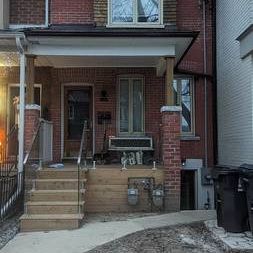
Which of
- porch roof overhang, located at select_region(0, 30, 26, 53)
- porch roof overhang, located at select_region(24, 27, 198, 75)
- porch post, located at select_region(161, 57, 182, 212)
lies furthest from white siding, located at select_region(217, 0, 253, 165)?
porch roof overhang, located at select_region(0, 30, 26, 53)

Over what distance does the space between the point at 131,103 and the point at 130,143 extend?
1.34 m

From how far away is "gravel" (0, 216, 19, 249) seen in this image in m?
9.40

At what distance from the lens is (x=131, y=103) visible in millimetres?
15969

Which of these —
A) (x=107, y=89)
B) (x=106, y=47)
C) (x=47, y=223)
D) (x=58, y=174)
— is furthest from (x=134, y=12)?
(x=47, y=223)

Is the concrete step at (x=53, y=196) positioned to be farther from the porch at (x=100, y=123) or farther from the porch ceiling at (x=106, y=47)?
the porch ceiling at (x=106, y=47)

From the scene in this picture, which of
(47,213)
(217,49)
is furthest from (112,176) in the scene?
(217,49)

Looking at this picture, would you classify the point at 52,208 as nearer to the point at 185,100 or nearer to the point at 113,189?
the point at 113,189

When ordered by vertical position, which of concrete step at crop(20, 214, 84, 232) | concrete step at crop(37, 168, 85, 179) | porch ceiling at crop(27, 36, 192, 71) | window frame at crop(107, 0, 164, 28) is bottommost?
concrete step at crop(20, 214, 84, 232)

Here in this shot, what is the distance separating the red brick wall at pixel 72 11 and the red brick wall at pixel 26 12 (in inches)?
14.8

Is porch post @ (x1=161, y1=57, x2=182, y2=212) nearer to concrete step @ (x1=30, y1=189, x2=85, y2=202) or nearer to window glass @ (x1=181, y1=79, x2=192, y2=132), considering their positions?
concrete step @ (x1=30, y1=189, x2=85, y2=202)

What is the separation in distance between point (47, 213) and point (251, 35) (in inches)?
227

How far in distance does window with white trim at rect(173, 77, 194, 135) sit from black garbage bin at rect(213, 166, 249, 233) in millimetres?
6821

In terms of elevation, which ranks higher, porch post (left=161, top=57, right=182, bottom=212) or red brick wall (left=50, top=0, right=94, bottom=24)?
red brick wall (left=50, top=0, right=94, bottom=24)

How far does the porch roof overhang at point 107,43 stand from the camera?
12.3m
